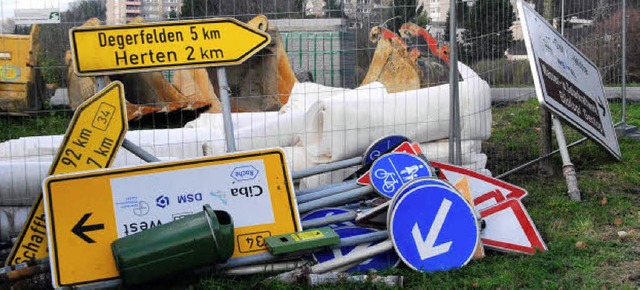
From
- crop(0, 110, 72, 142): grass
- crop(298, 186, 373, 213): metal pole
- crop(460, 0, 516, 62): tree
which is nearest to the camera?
crop(298, 186, 373, 213): metal pole

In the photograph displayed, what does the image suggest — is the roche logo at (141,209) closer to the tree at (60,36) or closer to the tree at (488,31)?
the tree at (60,36)

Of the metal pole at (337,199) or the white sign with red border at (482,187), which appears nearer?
the metal pole at (337,199)

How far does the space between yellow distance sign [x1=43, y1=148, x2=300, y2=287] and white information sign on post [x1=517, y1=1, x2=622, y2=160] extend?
2.54 metres

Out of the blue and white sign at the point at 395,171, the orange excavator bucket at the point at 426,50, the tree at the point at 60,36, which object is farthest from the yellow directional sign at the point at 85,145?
the orange excavator bucket at the point at 426,50

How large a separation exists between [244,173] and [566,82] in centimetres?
344

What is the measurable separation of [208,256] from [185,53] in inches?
58.1

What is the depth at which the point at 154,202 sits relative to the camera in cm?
579

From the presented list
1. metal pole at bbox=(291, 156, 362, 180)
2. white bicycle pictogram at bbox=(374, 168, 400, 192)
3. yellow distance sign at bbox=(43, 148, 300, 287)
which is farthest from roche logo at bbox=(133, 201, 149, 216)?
white bicycle pictogram at bbox=(374, 168, 400, 192)

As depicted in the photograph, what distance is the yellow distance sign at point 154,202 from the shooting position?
5500 millimetres

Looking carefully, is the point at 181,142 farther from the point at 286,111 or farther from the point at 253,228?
the point at 253,228

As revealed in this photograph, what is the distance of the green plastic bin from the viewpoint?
5180mm

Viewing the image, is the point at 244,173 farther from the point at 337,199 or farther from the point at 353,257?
the point at 353,257

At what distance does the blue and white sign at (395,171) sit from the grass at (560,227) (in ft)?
2.89

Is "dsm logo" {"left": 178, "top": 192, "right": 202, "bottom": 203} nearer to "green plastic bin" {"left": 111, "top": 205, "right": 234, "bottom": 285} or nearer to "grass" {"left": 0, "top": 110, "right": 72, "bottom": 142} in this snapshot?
"green plastic bin" {"left": 111, "top": 205, "right": 234, "bottom": 285}
